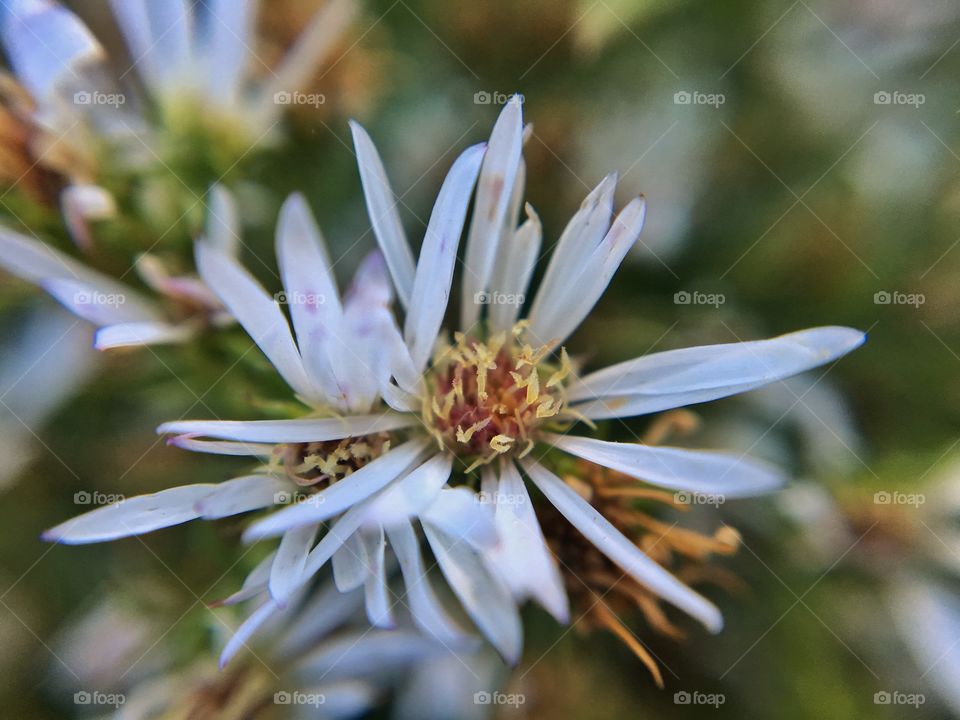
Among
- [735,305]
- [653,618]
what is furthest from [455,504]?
[735,305]

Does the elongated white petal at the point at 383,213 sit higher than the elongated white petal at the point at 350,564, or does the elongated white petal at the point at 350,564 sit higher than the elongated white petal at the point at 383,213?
the elongated white petal at the point at 383,213

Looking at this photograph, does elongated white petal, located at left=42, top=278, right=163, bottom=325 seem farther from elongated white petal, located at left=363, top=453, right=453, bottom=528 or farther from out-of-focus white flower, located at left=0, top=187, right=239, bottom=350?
elongated white petal, located at left=363, top=453, right=453, bottom=528

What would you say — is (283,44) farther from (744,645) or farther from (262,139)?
(744,645)

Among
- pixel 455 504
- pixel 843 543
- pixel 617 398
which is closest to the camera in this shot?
pixel 455 504

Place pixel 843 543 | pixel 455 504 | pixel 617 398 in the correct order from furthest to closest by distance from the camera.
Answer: pixel 843 543 → pixel 617 398 → pixel 455 504

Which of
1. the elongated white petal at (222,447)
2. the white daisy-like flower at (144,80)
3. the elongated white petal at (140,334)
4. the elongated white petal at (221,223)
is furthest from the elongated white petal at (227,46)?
the elongated white petal at (222,447)

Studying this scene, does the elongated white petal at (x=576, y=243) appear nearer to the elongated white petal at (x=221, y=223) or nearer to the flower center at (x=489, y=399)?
the flower center at (x=489, y=399)
